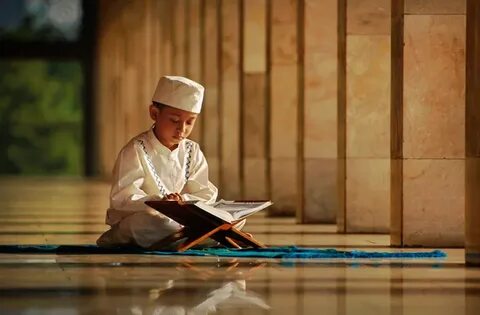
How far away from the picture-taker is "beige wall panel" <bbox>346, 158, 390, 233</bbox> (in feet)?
65.7

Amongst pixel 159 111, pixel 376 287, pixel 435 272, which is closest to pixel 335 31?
pixel 159 111

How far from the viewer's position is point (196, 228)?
14.7 meters

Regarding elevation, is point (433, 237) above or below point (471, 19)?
below

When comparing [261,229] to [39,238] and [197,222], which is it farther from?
[197,222]

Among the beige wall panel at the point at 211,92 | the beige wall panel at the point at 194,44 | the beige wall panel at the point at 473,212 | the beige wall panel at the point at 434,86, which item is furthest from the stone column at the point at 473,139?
the beige wall panel at the point at 194,44

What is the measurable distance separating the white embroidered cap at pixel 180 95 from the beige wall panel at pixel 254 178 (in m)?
15.3

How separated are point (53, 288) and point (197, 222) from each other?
3.50 m

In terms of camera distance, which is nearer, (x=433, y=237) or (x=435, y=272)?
(x=435, y=272)

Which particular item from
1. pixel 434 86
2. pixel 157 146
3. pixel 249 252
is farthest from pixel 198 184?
pixel 434 86

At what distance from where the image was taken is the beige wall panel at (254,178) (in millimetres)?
30062

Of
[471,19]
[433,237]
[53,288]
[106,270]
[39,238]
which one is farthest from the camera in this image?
[39,238]

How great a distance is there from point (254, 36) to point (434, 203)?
14617 mm

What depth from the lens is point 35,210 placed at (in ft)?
92.7

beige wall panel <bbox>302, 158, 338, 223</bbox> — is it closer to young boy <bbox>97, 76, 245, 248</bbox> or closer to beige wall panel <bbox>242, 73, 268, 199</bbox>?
beige wall panel <bbox>242, 73, 268, 199</bbox>
